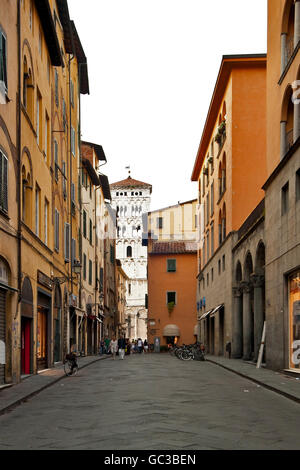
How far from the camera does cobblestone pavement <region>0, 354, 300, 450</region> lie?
8.82m

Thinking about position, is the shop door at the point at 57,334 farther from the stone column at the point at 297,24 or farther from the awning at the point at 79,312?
the stone column at the point at 297,24

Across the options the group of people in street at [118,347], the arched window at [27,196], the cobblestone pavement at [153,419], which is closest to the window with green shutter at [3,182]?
the arched window at [27,196]

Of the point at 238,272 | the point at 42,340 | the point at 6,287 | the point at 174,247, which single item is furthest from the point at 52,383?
the point at 174,247

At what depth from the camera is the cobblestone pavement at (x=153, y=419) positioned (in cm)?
882

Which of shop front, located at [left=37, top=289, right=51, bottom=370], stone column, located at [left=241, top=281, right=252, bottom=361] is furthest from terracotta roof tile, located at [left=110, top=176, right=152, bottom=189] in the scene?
shop front, located at [left=37, top=289, right=51, bottom=370]

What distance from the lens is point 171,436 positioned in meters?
9.03

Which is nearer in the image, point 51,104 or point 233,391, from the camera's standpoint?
point 233,391

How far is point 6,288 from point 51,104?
12959 mm

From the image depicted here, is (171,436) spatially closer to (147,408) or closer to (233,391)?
(147,408)

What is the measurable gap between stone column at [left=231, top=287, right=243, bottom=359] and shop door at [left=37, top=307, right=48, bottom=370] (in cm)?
1319

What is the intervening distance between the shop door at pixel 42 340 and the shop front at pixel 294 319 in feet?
31.0

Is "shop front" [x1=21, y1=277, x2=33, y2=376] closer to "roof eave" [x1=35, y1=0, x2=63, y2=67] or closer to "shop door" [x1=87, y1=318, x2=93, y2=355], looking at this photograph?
"roof eave" [x1=35, y1=0, x2=63, y2=67]

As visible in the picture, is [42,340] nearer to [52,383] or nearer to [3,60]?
[52,383]

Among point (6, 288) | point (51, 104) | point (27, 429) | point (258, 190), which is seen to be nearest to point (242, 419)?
point (27, 429)
